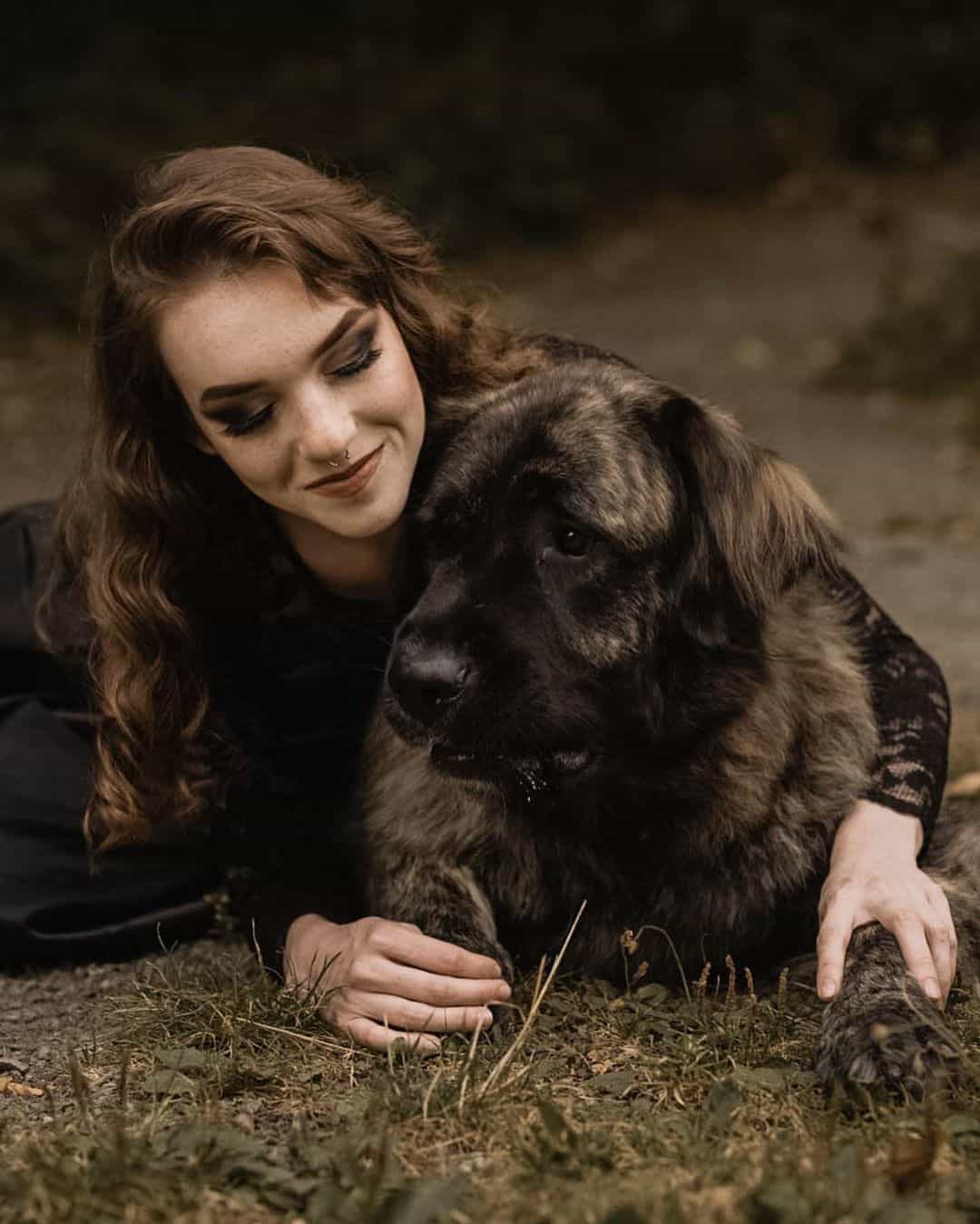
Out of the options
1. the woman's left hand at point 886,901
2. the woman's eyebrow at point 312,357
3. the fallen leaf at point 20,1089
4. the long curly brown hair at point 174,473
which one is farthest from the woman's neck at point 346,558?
the fallen leaf at point 20,1089

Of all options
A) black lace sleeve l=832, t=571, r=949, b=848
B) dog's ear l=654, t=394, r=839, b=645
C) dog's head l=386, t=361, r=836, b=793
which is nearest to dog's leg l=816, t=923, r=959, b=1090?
black lace sleeve l=832, t=571, r=949, b=848

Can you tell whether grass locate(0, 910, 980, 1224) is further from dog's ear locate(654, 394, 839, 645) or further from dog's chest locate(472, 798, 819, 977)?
dog's ear locate(654, 394, 839, 645)

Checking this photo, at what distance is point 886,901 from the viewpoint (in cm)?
289

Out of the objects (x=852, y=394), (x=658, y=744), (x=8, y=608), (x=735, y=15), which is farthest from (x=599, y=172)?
(x=658, y=744)

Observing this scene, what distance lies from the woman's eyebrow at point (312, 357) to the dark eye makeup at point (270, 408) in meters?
0.04

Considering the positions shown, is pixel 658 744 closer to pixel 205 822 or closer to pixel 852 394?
pixel 205 822

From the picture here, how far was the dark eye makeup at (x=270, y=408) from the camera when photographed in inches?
127

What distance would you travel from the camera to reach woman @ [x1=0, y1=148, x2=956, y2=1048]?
10.0ft

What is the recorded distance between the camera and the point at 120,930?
376 centimetres

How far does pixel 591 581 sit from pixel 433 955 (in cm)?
77

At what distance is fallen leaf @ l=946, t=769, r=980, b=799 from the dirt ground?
5.3 inches

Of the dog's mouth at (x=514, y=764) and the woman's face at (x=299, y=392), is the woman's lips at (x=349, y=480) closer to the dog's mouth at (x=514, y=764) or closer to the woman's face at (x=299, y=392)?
the woman's face at (x=299, y=392)

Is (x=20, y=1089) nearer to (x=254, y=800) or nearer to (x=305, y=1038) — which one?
(x=305, y=1038)

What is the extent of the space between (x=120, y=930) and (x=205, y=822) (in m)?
0.33
